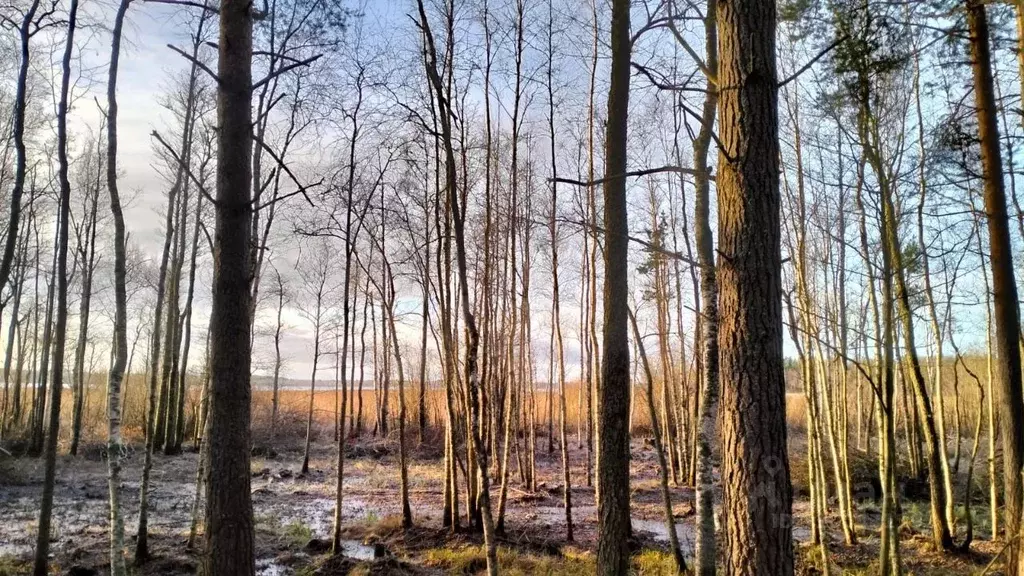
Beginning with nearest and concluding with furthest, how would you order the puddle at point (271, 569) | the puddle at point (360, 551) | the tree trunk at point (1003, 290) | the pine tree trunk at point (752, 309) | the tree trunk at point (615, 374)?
the pine tree trunk at point (752, 309) < the tree trunk at point (615, 374) < the tree trunk at point (1003, 290) < the puddle at point (271, 569) < the puddle at point (360, 551)

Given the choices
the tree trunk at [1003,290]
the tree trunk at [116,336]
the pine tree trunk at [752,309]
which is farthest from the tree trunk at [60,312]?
the tree trunk at [1003,290]

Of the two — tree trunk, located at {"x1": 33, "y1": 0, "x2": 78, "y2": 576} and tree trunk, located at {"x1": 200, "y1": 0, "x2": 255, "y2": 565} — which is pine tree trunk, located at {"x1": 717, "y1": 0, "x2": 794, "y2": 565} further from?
tree trunk, located at {"x1": 33, "y1": 0, "x2": 78, "y2": 576}

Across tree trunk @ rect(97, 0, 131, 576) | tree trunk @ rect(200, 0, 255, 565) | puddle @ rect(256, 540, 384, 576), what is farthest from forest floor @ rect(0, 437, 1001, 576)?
tree trunk @ rect(200, 0, 255, 565)

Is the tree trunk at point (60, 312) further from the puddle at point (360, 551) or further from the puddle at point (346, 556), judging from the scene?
the puddle at point (360, 551)

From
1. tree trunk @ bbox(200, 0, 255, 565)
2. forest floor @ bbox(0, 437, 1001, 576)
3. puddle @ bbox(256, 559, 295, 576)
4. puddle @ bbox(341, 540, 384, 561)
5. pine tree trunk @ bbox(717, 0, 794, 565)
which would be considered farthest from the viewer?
puddle @ bbox(341, 540, 384, 561)

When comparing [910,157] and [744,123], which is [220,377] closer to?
[744,123]

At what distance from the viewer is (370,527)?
10586 mm

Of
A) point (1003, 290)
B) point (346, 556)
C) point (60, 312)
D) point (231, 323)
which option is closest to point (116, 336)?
point (60, 312)

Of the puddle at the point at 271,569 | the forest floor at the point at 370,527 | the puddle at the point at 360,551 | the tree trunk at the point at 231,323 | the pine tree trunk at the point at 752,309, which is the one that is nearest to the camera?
the pine tree trunk at the point at 752,309

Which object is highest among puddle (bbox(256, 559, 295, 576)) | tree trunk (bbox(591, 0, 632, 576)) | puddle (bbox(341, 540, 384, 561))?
tree trunk (bbox(591, 0, 632, 576))

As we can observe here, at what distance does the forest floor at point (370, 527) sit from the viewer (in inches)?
316

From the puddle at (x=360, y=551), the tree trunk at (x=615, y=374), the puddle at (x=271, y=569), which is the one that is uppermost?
the tree trunk at (x=615, y=374)

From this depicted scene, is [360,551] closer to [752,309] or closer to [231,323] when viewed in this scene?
[231,323]

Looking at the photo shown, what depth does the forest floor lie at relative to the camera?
316 inches
